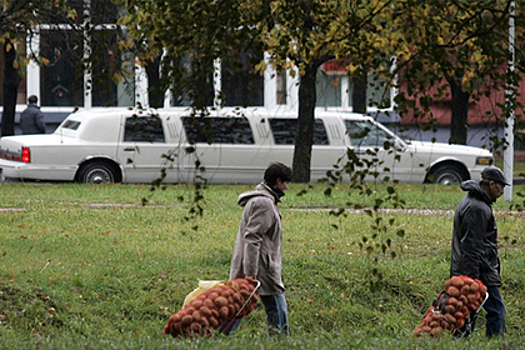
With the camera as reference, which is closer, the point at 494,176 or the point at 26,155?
the point at 494,176

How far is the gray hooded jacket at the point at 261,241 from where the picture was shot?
24.1ft

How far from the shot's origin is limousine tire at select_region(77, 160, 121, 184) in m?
19.4

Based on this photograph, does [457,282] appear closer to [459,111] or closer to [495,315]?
[495,315]

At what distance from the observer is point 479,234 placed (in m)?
7.89

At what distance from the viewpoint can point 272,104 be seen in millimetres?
29156

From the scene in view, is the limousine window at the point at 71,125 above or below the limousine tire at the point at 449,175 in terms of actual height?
above

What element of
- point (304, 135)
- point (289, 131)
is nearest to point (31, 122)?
point (289, 131)

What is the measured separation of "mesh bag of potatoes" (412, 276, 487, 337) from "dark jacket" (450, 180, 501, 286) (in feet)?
0.84

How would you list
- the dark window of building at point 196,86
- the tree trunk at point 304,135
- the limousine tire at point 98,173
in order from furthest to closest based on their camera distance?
1. the tree trunk at point 304,135
2. the limousine tire at point 98,173
3. the dark window of building at point 196,86

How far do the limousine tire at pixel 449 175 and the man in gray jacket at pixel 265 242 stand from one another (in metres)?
13.6

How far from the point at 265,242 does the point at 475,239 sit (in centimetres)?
170

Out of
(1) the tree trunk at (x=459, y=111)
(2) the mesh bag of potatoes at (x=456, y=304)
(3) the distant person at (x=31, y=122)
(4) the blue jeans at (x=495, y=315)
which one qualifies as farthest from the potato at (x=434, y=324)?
(1) the tree trunk at (x=459, y=111)

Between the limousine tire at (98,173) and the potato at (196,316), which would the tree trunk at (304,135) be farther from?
the potato at (196,316)

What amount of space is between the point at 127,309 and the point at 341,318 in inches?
82.8
